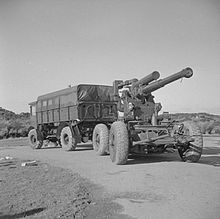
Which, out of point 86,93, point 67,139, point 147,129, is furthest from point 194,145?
point 67,139

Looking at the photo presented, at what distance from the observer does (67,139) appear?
15398 millimetres

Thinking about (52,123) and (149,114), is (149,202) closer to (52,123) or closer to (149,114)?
(149,114)

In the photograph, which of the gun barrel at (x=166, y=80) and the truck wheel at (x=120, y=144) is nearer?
the truck wheel at (x=120, y=144)

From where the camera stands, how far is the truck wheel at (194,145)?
9.45 metres

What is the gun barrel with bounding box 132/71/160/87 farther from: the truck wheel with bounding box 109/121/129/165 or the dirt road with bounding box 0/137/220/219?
the dirt road with bounding box 0/137/220/219

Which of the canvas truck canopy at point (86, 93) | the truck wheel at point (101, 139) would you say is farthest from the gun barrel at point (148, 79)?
the canvas truck canopy at point (86, 93)

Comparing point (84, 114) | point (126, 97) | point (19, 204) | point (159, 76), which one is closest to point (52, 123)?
point (84, 114)

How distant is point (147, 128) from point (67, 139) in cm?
655

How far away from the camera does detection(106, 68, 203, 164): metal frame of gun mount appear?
9.18 metres

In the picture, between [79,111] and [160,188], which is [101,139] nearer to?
[79,111]

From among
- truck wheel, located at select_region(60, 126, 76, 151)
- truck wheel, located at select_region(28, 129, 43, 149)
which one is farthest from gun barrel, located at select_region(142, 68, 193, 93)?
truck wheel, located at select_region(28, 129, 43, 149)

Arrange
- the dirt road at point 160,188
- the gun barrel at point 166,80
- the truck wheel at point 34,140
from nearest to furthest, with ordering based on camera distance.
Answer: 1. the dirt road at point 160,188
2. the gun barrel at point 166,80
3. the truck wheel at point 34,140

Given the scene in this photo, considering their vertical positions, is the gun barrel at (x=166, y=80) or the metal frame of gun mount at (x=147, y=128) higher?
the gun barrel at (x=166, y=80)

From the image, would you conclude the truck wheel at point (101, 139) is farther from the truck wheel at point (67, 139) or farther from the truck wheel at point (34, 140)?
the truck wheel at point (34, 140)
